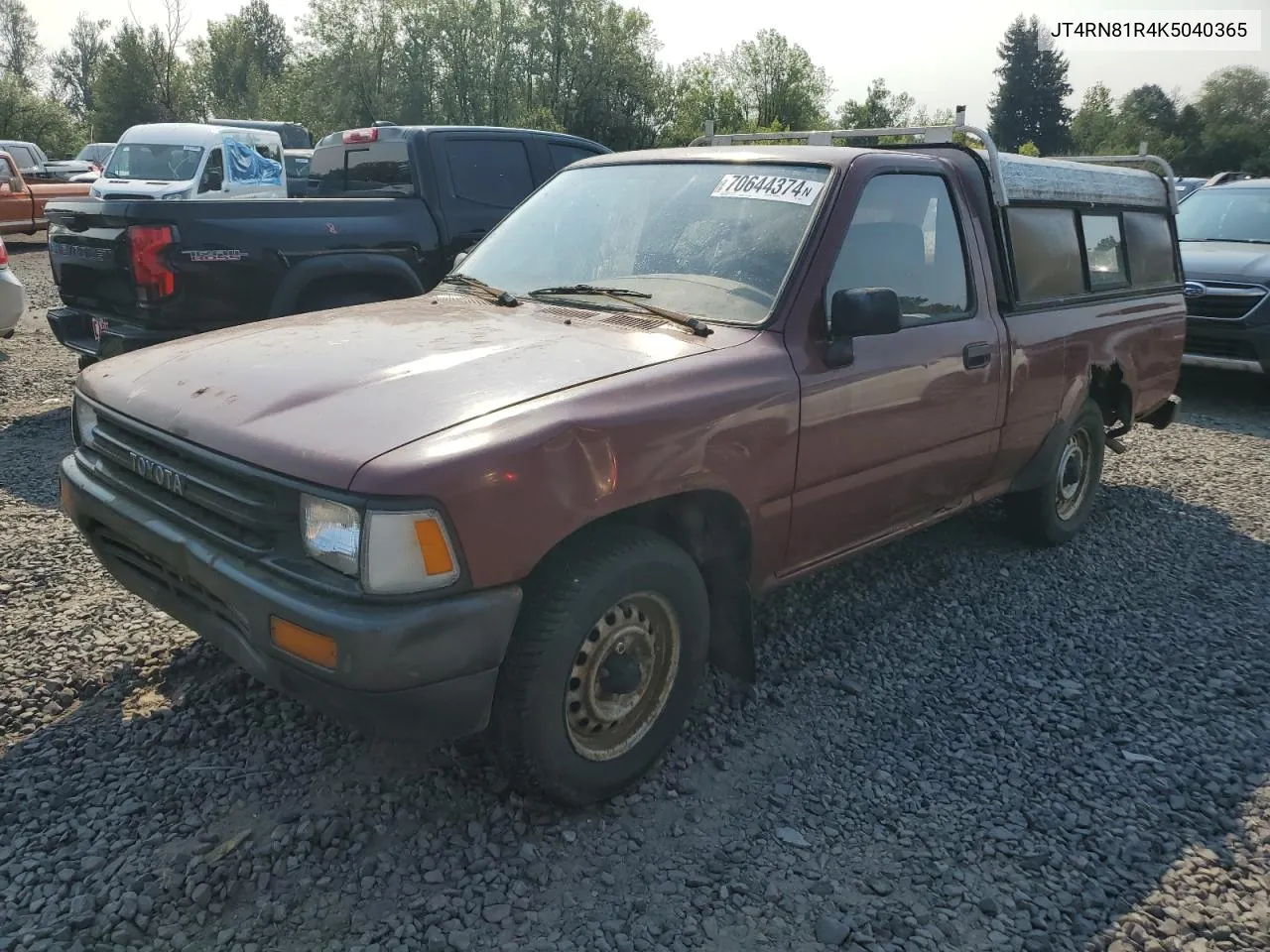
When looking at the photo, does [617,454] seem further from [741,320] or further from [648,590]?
[741,320]

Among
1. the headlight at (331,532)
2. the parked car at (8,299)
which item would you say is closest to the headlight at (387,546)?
the headlight at (331,532)

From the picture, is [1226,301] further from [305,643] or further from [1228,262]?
[305,643]

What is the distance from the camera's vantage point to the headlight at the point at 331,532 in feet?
7.73

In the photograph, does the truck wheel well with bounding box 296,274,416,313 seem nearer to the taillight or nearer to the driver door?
the taillight

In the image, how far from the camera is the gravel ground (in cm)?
252

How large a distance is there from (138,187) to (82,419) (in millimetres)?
14311

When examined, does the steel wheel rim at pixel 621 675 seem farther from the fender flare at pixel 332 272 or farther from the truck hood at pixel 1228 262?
the truck hood at pixel 1228 262

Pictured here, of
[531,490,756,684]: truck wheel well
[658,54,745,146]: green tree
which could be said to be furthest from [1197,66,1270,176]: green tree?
[531,490,756,684]: truck wheel well

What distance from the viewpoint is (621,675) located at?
285cm

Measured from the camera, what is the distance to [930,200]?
403 cm

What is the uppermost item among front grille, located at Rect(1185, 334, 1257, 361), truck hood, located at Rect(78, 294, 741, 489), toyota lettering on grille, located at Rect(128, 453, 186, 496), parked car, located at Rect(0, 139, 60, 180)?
parked car, located at Rect(0, 139, 60, 180)

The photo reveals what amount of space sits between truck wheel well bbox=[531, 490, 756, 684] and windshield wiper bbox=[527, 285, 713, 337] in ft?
1.85

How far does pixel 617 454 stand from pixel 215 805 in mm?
1520

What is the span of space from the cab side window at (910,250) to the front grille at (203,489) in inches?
75.5
